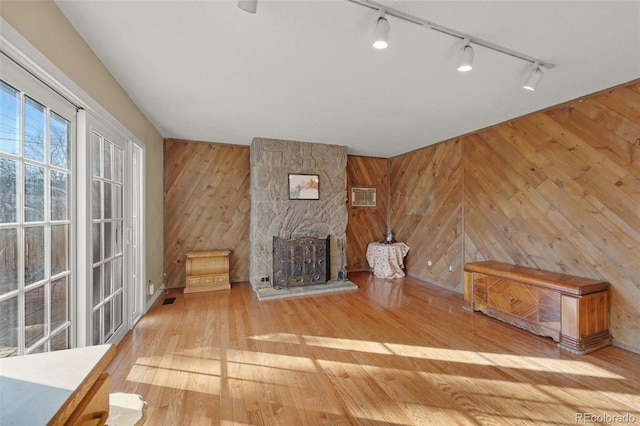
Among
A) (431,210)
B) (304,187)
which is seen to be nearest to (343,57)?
(304,187)

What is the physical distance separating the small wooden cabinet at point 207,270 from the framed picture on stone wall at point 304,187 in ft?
4.94

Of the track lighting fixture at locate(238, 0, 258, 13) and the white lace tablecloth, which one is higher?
the track lighting fixture at locate(238, 0, 258, 13)

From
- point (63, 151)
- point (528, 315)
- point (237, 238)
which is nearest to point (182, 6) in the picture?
point (63, 151)

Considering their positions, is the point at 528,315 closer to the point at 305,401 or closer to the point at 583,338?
the point at 583,338

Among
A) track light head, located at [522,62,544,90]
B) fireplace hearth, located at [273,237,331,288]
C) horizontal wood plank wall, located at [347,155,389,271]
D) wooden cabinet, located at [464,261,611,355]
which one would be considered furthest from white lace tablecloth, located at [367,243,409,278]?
track light head, located at [522,62,544,90]

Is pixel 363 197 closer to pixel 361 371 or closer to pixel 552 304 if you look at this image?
pixel 552 304

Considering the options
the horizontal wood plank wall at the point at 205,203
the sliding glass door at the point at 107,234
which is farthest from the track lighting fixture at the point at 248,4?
the horizontal wood plank wall at the point at 205,203

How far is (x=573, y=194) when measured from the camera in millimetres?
2812

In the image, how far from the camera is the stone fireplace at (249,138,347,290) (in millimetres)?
4309

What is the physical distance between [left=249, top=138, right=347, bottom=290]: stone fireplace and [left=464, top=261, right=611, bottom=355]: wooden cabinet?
2.37 m

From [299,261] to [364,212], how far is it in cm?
212

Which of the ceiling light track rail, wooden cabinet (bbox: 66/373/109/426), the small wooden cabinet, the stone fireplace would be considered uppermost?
the ceiling light track rail

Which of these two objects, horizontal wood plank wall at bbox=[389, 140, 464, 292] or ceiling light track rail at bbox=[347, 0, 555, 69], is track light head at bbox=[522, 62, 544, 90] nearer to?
ceiling light track rail at bbox=[347, 0, 555, 69]

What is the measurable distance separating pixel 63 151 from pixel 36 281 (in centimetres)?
88
